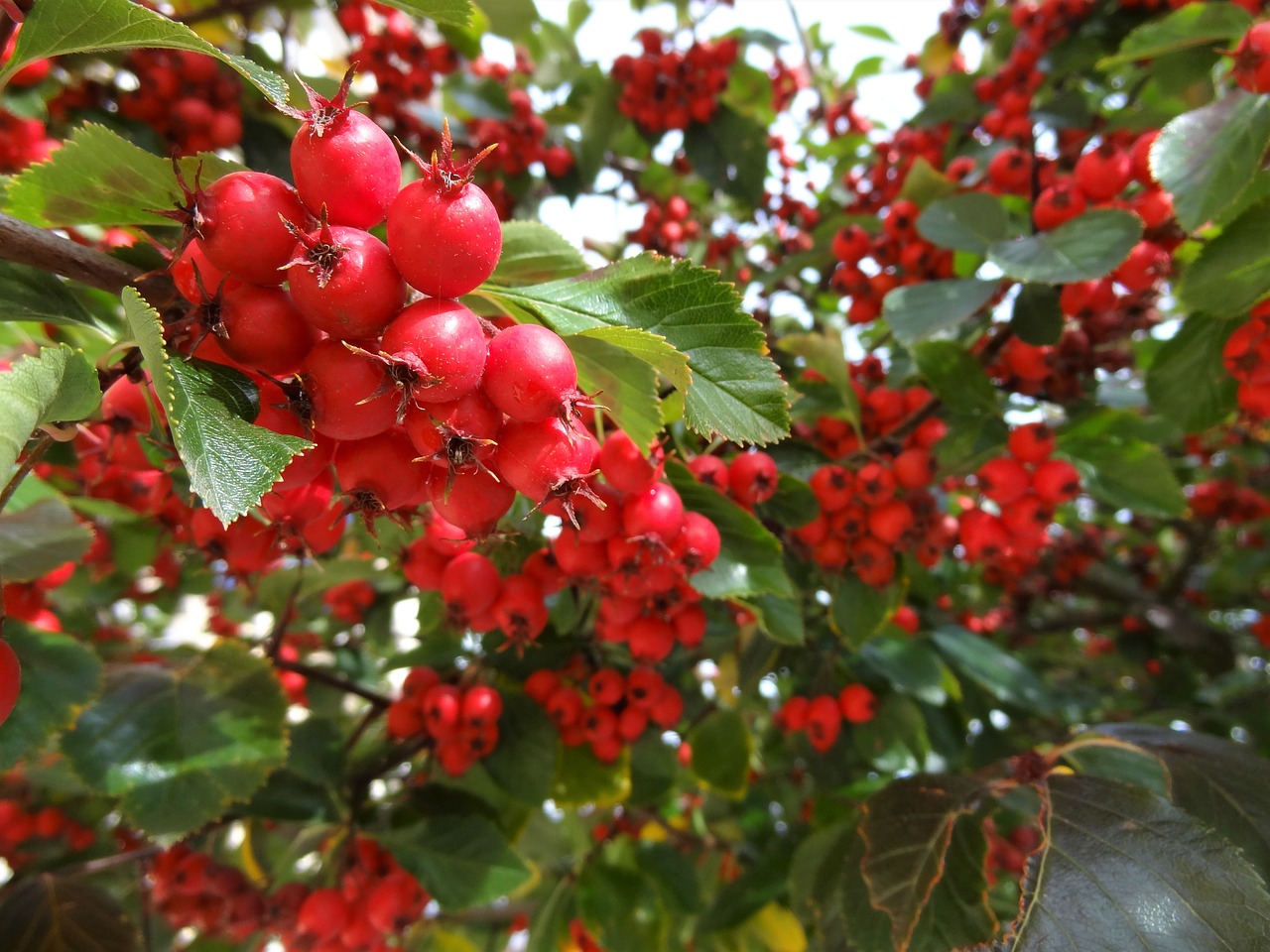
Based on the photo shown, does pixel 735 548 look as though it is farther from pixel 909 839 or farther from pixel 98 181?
pixel 98 181

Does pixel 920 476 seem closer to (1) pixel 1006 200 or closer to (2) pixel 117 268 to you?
(1) pixel 1006 200

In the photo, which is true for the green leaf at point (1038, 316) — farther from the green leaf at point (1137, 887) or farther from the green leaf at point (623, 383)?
the green leaf at point (623, 383)

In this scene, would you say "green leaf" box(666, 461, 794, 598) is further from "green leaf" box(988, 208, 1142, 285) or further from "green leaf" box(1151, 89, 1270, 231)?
"green leaf" box(1151, 89, 1270, 231)

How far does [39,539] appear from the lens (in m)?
1.40

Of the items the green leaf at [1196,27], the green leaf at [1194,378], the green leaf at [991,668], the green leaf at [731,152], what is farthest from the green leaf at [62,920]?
the green leaf at [1196,27]

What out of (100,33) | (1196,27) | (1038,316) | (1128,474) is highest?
(1196,27)

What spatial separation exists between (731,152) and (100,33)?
97.2 inches

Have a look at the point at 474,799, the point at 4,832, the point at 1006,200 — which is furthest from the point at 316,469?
the point at 4,832

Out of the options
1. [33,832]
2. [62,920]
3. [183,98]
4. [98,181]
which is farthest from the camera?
[33,832]

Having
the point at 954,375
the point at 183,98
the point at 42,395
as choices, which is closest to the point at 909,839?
the point at 954,375

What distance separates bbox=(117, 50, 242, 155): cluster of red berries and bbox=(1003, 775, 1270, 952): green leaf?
2.97 meters

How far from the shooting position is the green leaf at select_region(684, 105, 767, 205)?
2.89m

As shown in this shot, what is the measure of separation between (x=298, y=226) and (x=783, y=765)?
10.2 feet

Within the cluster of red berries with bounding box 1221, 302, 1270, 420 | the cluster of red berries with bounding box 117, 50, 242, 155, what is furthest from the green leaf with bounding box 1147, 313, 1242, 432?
the cluster of red berries with bounding box 117, 50, 242, 155
